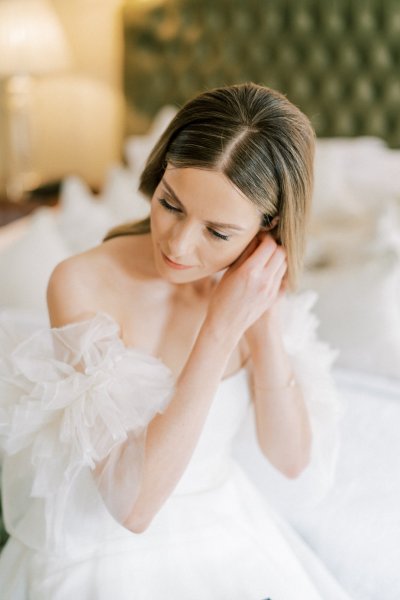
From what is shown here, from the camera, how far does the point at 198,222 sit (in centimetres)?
107

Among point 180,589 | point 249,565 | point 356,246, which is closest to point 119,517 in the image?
point 180,589

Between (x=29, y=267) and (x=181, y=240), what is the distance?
0.97 metres

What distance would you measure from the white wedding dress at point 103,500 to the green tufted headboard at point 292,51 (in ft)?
9.33

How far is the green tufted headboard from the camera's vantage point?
141 inches

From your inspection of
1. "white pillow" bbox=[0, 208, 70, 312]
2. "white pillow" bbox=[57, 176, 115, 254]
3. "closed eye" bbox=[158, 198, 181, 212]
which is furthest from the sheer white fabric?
"white pillow" bbox=[57, 176, 115, 254]

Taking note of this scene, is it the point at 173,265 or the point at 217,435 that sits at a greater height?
the point at 173,265

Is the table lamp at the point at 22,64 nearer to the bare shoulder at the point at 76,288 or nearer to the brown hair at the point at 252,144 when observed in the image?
the bare shoulder at the point at 76,288

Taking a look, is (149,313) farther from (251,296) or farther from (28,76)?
(28,76)

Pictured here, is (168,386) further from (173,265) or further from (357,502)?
(357,502)

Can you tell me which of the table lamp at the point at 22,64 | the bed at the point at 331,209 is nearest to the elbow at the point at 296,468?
→ the bed at the point at 331,209

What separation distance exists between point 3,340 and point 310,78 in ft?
10.0

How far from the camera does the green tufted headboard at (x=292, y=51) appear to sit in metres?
3.58

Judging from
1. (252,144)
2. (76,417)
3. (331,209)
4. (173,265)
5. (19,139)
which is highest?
(252,144)

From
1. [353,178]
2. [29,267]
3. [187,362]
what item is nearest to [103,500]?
[187,362]
